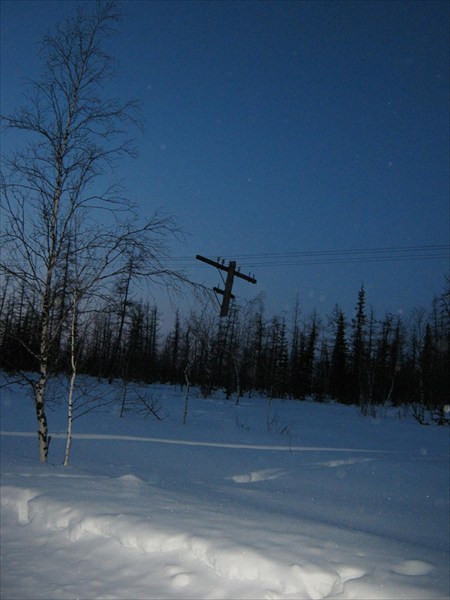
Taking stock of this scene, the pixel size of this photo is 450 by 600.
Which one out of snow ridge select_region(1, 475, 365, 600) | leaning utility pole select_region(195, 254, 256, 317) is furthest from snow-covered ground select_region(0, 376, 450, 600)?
leaning utility pole select_region(195, 254, 256, 317)

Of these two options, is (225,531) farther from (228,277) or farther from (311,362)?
(311,362)

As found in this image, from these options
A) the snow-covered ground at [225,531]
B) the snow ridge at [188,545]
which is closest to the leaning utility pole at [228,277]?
the snow-covered ground at [225,531]

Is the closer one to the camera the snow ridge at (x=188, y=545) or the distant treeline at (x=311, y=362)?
the snow ridge at (x=188, y=545)

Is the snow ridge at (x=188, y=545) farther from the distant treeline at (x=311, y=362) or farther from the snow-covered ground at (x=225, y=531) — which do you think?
the distant treeline at (x=311, y=362)

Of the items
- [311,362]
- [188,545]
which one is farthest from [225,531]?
[311,362]

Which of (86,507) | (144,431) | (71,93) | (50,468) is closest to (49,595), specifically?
(86,507)

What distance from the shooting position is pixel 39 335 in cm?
755

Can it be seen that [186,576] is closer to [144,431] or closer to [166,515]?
[166,515]

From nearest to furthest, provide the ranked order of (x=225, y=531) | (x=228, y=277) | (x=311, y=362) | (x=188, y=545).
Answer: (x=188, y=545) → (x=225, y=531) → (x=228, y=277) → (x=311, y=362)

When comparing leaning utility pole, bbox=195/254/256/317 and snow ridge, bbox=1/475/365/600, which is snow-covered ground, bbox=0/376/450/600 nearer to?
snow ridge, bbox=1/475/365/600

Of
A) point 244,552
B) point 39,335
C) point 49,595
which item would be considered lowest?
point 49,595

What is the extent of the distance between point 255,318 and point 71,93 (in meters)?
40.9

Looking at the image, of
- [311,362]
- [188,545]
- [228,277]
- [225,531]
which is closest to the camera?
[188,545]

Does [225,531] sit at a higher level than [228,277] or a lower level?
lower
